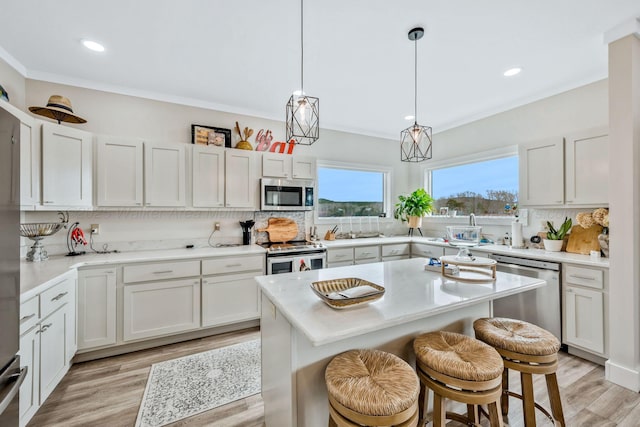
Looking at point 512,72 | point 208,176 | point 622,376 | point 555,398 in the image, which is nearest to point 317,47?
point 208,176

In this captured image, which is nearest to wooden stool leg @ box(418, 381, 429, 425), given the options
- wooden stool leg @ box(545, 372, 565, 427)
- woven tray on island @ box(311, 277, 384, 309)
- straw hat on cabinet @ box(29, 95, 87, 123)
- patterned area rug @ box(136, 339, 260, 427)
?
woven tray on island @ box(311, 277, 384, 309)

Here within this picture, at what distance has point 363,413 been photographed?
0.99 metres

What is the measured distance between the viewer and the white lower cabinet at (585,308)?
2.33m

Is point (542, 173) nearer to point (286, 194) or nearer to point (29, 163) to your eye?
point (286, 194)

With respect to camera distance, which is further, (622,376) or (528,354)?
(622,376)

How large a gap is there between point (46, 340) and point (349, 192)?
392cm

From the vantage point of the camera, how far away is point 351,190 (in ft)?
15.4

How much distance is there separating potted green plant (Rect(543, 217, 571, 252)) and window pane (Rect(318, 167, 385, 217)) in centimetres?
244

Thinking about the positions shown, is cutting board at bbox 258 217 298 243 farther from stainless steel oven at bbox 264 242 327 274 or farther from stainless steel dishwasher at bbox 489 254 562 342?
stainless steel dishwasher at bbox 489 254 562 342

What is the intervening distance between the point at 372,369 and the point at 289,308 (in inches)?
18.3

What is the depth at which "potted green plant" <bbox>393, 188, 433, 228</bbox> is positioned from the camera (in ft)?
14.8

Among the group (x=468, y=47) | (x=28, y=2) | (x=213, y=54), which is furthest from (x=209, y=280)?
(x=468, y=47)

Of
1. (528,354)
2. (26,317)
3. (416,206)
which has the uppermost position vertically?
(416,206)

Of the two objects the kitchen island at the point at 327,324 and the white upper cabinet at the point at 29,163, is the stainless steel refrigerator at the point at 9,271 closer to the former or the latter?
the kitchen island at the point at 327,324
